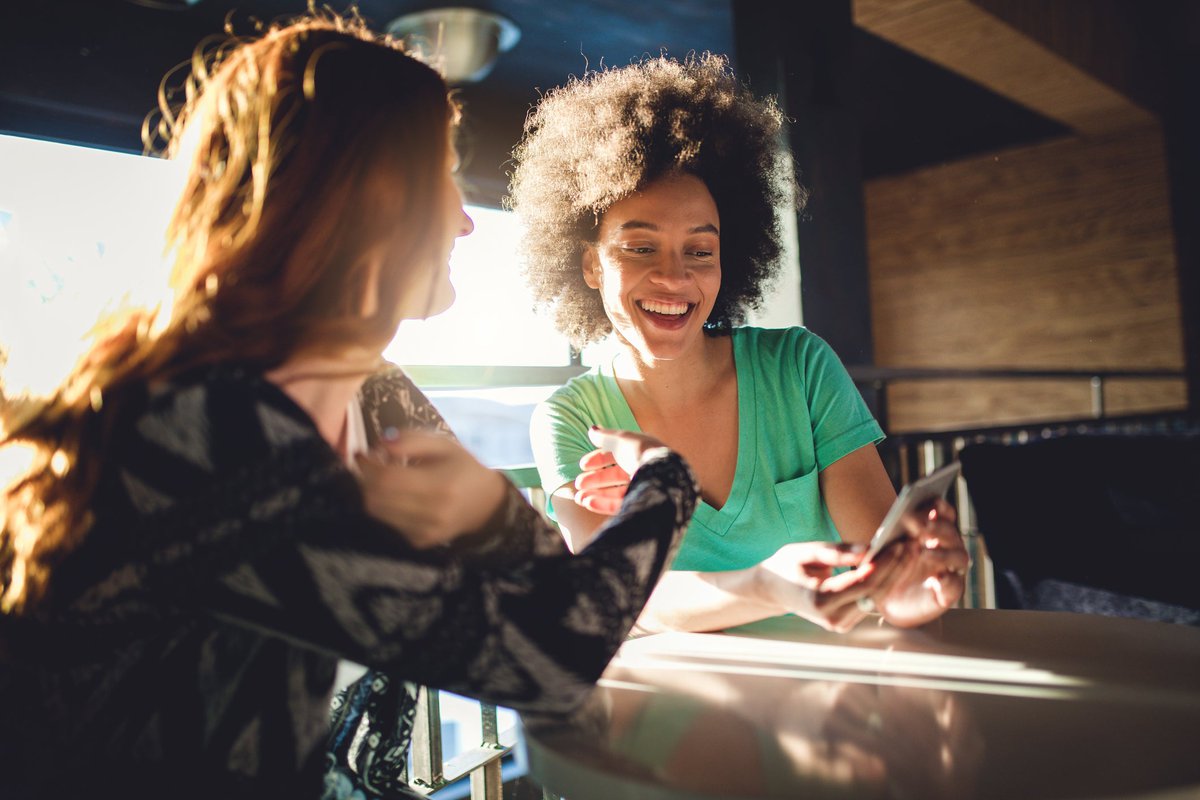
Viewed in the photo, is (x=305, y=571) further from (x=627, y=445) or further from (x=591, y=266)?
(x=591, y=266)

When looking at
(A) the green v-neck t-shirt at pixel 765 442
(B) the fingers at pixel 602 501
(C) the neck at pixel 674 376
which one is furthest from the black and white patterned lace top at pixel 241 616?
(C) the neck at pixel 674 376

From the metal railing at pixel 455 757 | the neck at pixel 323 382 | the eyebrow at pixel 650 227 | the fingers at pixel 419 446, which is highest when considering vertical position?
the eyebrow at pixel 650 227

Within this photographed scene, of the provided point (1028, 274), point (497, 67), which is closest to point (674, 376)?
point (497, 67)

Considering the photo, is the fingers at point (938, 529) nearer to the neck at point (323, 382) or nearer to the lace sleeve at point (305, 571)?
the lace sleeve at point (305, 571)

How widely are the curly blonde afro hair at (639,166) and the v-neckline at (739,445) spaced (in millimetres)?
189

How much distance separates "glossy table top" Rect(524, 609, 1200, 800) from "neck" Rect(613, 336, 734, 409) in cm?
62

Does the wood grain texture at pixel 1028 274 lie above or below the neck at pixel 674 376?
above

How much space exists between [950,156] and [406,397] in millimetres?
7434

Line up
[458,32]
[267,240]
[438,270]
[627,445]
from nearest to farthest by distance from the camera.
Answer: [267,240] → [438,270] → [627,445] → [458,32]

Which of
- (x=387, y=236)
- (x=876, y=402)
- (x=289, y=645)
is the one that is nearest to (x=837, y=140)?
(x=876, y=402)

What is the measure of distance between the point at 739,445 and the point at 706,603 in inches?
18.3

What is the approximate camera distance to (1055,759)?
28.7 inches

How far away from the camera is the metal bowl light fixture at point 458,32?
4.54 metres

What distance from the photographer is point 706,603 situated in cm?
120
